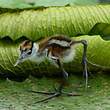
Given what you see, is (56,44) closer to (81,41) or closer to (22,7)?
(81,41)

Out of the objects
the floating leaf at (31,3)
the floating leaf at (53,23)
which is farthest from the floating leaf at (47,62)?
the floating leaf at (31,3)

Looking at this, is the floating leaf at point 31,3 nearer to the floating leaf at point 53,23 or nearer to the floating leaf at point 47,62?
the floating leaf at point 53,23

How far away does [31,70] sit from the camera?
396 cm

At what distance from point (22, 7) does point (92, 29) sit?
487 mm

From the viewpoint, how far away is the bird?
3.54m

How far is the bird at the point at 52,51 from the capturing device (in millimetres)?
3537

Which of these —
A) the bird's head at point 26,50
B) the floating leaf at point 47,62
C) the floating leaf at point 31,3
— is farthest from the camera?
the floating leaf at point 31,3

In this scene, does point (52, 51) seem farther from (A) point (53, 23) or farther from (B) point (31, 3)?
(B) point (31, 3)

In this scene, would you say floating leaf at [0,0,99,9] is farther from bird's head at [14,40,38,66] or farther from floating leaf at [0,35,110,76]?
bird's head at [14,40,38,66]

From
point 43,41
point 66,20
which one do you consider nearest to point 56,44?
point 43,41

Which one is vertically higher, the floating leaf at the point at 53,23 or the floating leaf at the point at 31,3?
the floating leaf at the point at 31,3

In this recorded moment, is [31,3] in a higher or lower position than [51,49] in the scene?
higher

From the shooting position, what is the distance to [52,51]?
3.60m

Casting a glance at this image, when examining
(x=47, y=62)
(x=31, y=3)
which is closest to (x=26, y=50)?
(x=47, y=62)
